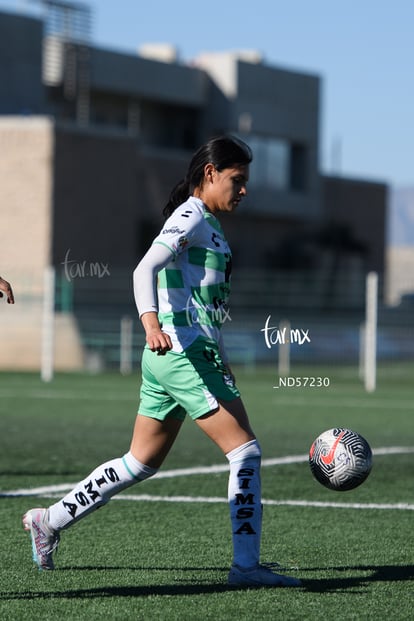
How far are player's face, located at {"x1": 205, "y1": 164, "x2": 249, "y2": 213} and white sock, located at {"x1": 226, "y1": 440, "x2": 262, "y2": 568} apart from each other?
1.09 meters

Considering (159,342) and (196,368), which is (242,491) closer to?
(196,368)

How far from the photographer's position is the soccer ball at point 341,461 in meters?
6.58

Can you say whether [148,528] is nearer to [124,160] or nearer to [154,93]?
[124,160]

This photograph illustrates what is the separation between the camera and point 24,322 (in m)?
37.0

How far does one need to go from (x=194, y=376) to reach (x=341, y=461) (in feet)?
3.24

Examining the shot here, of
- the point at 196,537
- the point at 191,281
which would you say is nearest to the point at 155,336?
the point at 191,281

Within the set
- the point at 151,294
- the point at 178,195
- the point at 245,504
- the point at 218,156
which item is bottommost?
the point at 245,504

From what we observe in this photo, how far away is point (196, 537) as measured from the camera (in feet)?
25.0

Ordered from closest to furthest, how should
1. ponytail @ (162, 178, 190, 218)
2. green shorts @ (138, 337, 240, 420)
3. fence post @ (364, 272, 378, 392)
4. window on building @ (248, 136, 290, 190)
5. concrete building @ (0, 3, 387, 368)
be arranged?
1. green shorts @ (138, 337, 240, 420)
2. ponytail @ (162, 178, 190, 218)
3. fence post @ (364, 272, 378, 392)
4. concrete building @ (0, 3, 387, 368)
5. window on building @ (248, 136, 290, 190)

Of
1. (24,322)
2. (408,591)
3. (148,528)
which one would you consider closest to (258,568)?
(408,591)

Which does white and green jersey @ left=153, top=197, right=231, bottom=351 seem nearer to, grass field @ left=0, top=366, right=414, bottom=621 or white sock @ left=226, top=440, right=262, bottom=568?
white sock @ left=226, top=440, right=262, bottom=568

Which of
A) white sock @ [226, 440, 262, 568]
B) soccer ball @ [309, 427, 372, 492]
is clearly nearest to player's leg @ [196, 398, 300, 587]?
white sock @ [226, 440, 262, 568]

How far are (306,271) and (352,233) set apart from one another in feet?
13.7

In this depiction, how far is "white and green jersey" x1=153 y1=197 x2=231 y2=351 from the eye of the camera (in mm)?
6082
